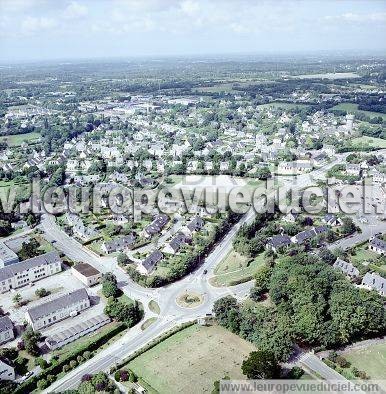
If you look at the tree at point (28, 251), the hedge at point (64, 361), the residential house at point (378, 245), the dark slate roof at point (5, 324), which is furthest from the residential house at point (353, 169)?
the dark slate roof at point (5, 324)

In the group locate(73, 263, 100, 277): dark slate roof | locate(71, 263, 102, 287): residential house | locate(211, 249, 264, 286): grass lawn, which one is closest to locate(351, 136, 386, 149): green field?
locate(211, 249, 264, 286): grass lawn

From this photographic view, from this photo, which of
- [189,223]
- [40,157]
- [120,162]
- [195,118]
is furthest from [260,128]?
[189,223]

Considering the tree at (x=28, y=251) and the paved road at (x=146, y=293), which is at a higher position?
the tree at (x=28, y=251)

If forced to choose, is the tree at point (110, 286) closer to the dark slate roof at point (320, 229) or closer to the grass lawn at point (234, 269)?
the grass lawn at point (234, 269)

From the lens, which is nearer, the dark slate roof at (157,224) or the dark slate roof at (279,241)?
the dark slate roof at (279,241)

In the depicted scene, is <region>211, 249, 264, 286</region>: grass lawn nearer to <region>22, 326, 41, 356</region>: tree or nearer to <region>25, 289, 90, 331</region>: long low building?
<region>25, 289, 90, 331</region>: long low building

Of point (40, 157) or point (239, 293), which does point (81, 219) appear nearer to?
point (239, 293)
